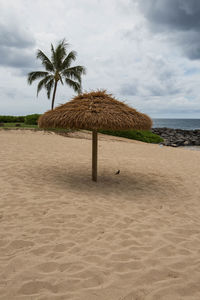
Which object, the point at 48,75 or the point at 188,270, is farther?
the point at 48,75

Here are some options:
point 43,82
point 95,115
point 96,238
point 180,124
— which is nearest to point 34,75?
point 43,82

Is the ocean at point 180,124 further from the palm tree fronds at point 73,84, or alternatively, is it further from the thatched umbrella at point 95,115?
the thatched umbrella at point 95,115

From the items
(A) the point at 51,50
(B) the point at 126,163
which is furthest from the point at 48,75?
(B) the point at 126,163

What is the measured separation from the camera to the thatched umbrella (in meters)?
5.20

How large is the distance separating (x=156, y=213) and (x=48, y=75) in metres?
22.6

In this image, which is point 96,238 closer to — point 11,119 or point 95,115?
point 95,115

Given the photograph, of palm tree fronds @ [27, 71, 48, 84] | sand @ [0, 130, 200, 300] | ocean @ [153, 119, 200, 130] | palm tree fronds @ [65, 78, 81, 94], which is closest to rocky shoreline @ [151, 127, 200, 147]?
palm tree fronds @ [65, 78, 81, 94]

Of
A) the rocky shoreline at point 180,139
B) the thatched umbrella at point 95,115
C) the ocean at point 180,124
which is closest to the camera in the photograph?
the thatched umbrella at point 95,115

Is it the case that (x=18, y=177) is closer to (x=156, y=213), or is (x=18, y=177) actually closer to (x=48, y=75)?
(x=156, y=213)

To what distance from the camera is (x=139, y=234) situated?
360 cm

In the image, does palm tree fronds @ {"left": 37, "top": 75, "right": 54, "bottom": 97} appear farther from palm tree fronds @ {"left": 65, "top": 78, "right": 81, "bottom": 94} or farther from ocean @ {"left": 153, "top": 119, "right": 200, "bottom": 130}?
ocean @ {"left": 153, "top": 119, "right": 200, "bottom": 130}

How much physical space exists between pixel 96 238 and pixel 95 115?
8.93ft

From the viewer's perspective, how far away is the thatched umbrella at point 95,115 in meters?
5.20

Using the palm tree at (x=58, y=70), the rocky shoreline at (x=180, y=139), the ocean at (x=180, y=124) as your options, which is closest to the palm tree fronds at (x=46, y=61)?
the palm tree at (x=58, y=70)
